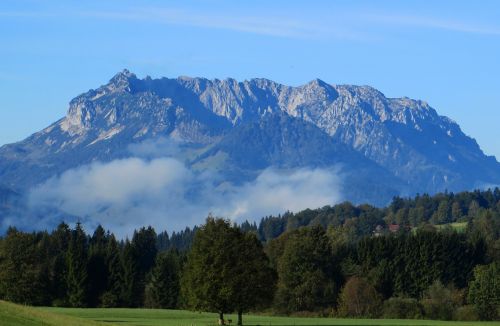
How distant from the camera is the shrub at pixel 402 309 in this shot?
141m

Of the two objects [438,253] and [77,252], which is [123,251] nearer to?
[77,252]

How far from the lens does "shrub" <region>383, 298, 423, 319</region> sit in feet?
462

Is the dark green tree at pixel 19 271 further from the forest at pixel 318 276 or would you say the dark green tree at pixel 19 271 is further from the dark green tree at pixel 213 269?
the dark green tree at pixel 213 269

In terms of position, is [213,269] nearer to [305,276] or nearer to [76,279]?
[305,276]

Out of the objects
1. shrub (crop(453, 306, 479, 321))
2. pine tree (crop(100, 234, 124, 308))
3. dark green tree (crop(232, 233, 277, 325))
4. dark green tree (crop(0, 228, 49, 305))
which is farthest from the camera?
pine tree (crop(100, 234, 124, 308))

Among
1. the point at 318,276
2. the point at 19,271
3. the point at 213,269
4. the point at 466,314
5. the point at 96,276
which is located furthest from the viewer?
the point at 96,276

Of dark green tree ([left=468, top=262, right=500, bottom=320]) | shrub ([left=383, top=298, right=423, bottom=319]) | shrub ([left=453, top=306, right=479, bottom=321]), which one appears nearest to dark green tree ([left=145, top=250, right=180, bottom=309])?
shrub ([left=383, top=298, right=423, bottom=319])

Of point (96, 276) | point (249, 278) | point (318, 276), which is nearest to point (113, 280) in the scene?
point (96, 276)

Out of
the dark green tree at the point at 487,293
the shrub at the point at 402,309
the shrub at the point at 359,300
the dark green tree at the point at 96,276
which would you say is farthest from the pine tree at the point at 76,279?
the dark green tree at the point at 487,293

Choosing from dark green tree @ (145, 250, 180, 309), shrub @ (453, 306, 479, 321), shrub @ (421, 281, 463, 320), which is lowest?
shrub @ (453, 306, 479, 321)

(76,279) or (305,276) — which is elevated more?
(76,279)

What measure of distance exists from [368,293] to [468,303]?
16717 mm

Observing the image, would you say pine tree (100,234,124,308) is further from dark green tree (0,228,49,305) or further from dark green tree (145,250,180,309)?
dark green tree (0,228,49,305)

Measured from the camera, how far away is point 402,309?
142 meters
